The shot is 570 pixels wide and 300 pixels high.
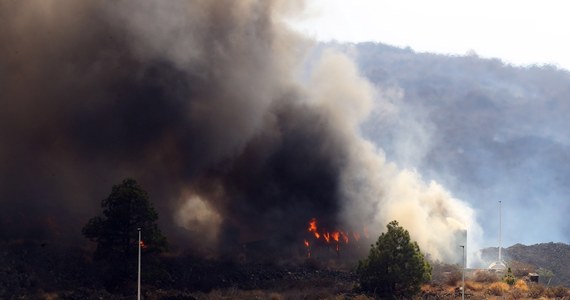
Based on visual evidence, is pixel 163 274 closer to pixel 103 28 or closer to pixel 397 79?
pixel 103 28

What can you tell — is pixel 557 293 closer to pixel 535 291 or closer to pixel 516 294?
pixel 535 291

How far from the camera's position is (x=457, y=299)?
63.1 metres

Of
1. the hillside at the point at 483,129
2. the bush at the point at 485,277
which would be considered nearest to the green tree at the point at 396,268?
the bush at the point at 485,277

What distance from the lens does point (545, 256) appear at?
93.9m

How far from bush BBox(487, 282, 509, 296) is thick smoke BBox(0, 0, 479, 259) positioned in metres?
15.4

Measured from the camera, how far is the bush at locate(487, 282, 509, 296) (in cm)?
6819

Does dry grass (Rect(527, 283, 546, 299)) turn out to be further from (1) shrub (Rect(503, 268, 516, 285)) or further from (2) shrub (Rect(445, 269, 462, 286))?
(2) shrub (Rect(445, 269, 462, 286))

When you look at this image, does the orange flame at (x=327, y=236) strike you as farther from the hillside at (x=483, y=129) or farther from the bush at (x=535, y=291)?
the hillside at (x=483, y=129)

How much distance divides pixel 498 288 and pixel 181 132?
34.8 meters

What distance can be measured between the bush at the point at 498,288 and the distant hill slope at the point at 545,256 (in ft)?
50.7

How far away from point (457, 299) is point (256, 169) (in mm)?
31208

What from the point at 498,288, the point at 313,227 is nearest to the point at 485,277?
the point at 498,288

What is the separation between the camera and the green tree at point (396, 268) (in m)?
61.2

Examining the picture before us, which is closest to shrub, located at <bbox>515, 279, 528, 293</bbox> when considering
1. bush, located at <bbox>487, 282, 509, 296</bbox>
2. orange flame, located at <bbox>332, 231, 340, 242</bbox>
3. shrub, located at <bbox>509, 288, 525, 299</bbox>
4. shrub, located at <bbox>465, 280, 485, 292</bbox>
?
shrub, located at <bbox>509, 288, 525, 299</bbox>
